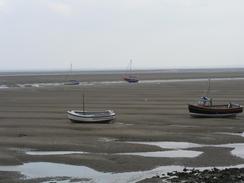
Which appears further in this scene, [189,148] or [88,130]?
[88,130]

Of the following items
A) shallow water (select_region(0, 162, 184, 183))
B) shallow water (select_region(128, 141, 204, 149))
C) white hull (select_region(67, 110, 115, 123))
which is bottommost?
shallow water (select_region(0, 162, 184, 183))

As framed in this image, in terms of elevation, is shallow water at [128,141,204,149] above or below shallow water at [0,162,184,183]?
above

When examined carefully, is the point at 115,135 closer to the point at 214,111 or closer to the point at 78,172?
the point at 78,172

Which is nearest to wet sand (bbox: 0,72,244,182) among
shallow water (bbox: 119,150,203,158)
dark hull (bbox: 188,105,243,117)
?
shallow water (bbox: 119,150,203,158)

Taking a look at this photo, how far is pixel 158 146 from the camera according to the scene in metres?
25.9

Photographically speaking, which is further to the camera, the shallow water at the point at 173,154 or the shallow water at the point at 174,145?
the shallow water at the point at 174,145

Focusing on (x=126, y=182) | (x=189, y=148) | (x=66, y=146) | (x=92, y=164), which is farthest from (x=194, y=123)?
(x=126, y=182)

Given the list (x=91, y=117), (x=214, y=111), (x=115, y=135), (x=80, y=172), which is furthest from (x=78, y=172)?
(x=214, y=111)

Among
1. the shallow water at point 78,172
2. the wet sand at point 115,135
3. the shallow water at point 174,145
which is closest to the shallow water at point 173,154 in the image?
the wet sand at point 115,135

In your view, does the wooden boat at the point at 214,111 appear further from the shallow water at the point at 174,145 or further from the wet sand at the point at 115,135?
the shallow water at the point at 174,145

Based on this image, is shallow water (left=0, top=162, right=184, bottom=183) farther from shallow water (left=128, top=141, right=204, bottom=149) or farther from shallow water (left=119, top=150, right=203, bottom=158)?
shallow water (left=128, top=141, right=204, bottom=149)

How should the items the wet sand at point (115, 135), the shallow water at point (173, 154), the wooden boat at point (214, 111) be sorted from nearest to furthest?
the wet sand at point (115, 135), the shallow water at point (173, 154), the wooden boat at point (214, 111)

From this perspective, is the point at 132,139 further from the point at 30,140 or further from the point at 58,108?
the point at 58,108

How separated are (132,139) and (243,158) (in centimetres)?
716
